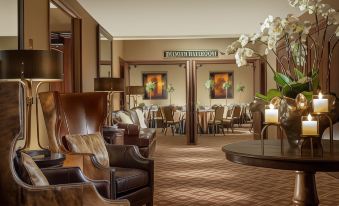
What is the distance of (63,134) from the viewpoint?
405 cm

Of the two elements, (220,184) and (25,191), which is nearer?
(25,191)

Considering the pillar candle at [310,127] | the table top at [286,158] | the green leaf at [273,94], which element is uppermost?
the green leaf at [273,94]

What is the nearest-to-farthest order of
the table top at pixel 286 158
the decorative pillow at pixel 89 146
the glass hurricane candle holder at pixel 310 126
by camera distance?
1. the table top at pixel 286 158
2. the glass hurricane candle holder at pixel 310 126
3. the decorative pillow at pixel 89 146

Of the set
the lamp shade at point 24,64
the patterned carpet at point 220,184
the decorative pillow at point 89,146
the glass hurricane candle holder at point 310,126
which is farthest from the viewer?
the patterned carpet at point 220,184

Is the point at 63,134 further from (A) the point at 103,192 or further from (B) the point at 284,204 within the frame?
(B) the point at 284,204

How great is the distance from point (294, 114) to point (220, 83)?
14.5 meters

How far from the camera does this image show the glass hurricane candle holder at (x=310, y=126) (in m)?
2.72

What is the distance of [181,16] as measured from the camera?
27.4 feet

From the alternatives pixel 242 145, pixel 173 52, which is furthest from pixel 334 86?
pixel 173 52

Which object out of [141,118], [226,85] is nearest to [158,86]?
[226,85]

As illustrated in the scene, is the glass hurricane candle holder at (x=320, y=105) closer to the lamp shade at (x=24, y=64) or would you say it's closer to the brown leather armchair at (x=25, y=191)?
the brown leather armchair at (x=25, y=191)

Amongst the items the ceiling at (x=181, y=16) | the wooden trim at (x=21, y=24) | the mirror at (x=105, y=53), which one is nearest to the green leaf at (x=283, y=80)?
the wooden trim at (x=21, y=24)

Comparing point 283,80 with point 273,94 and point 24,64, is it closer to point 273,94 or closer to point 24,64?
point 273,94

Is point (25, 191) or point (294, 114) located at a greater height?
point (294, 114)
